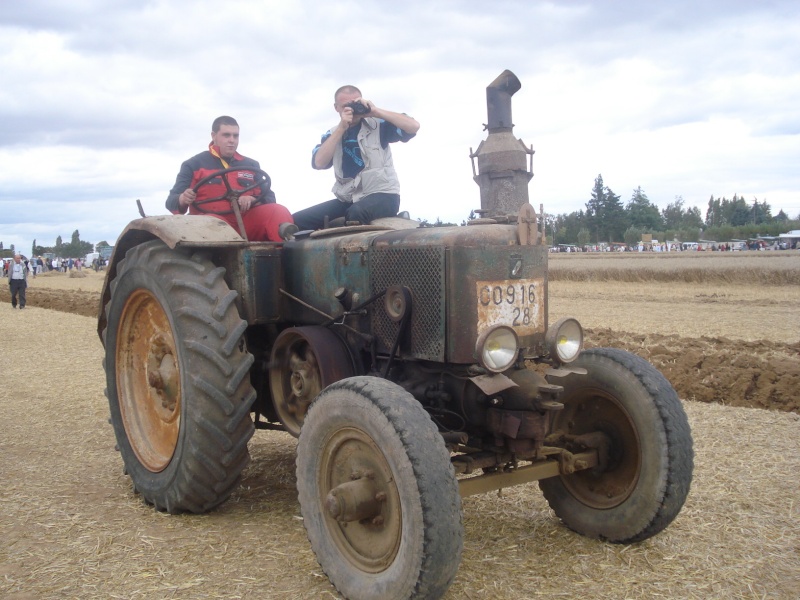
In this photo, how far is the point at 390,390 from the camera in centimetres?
299

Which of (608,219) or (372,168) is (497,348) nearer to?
(372,168)

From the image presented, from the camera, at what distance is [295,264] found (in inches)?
173

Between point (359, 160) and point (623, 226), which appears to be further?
point (623, 226)

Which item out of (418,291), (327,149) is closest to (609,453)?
(418,291)

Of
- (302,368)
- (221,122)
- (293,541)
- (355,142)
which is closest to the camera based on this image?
(293,541)

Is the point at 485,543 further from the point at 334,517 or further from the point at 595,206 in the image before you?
the point at 595,206

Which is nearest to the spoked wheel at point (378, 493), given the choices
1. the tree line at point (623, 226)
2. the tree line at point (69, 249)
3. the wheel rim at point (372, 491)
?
the wheel rim at point (372, 491)

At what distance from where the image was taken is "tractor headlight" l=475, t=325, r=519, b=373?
3256 millimetres

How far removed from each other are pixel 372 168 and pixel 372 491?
7.79 feet

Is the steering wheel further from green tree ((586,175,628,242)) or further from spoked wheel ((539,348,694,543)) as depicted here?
green tree ((586,175,628,242))

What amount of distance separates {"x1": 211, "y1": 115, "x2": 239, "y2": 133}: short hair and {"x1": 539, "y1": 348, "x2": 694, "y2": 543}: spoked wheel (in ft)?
9.48

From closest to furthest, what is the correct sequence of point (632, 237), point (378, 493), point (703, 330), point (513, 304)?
point (378, 493) < point (513, 304) < point (703, 330) < point (632, 237)

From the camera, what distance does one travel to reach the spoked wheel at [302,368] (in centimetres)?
387

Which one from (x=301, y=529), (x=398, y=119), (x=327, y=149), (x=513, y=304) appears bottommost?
(x=301, y=529)
